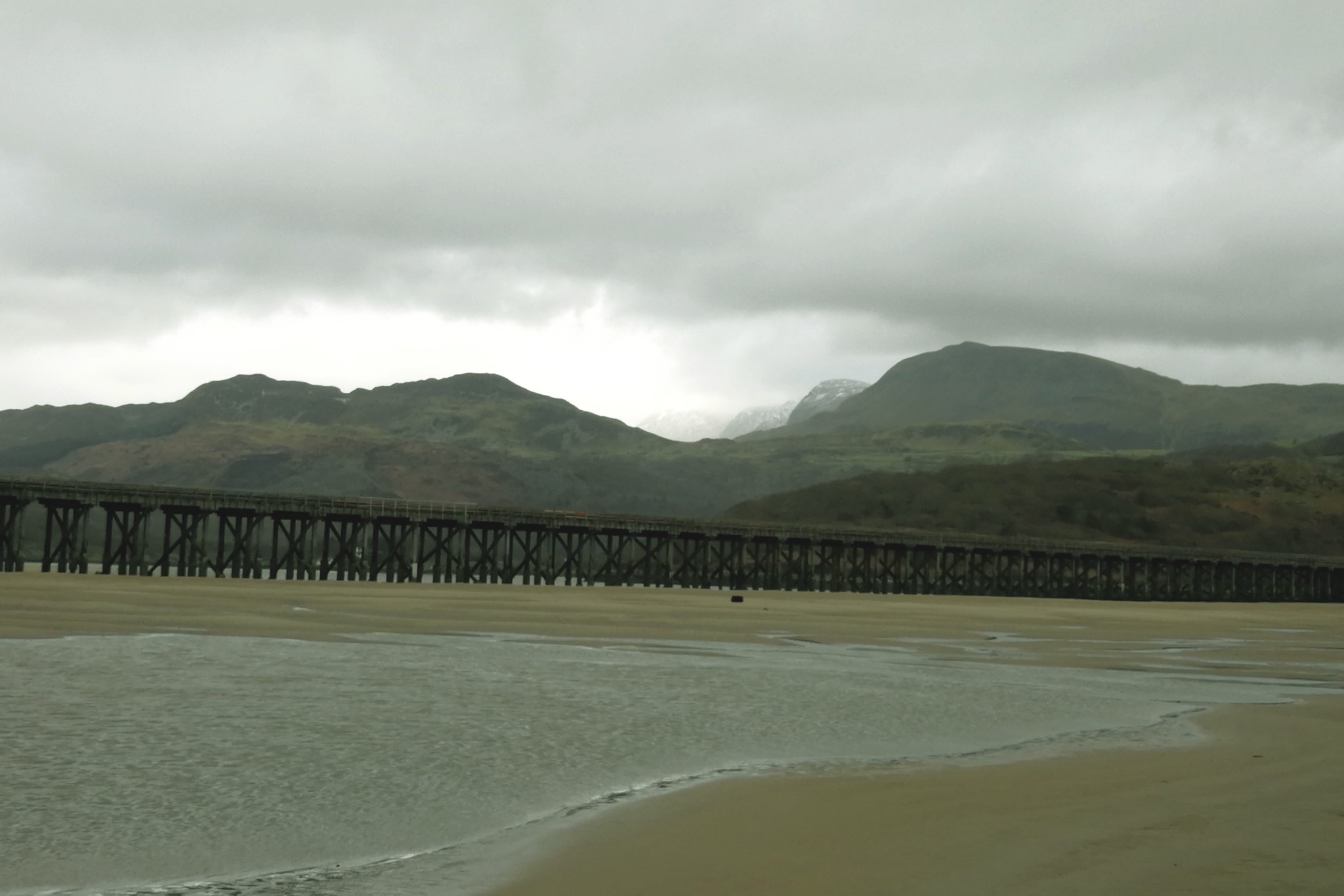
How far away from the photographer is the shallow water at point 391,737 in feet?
23.8

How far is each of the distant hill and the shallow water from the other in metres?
129

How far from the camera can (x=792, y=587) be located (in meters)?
79.1

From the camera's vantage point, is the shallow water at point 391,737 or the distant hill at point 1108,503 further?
the distant hill at point 1108,503

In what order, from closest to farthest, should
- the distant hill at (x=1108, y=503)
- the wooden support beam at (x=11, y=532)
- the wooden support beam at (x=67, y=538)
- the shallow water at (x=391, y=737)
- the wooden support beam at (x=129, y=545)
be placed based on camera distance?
1. the shallow water at (x=391, y=737)
2. the wooden support beam at (x=11, y=532)
3. the wooden support beam at (x=67, y=538)
4. the wooden support beam at (x=129, y=545)
5. the distant hill at (x=1108, y=503)

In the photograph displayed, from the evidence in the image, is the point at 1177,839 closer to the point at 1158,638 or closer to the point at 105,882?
the point at 105,882

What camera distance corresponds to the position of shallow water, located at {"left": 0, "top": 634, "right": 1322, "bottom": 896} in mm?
7254

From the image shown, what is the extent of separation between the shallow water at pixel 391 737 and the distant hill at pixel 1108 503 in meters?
129

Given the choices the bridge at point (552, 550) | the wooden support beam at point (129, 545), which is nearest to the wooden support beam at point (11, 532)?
the bridge at point (552, 550)

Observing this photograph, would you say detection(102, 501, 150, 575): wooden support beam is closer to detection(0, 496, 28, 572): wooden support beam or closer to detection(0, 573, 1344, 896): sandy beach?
detection(0, 496, 28, 572): wooden support beam

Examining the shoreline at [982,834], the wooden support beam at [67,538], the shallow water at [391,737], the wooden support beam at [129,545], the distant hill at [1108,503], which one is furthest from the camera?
the distant hill at [1108,503]

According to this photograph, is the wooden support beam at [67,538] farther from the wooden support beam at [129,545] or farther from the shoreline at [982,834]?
the shoreline at [982,834]

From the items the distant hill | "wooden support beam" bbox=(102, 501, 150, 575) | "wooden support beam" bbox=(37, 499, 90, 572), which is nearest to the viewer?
"wooden support beam" bbox=(37, 499, 90, 572)

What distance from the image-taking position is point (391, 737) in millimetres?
11297

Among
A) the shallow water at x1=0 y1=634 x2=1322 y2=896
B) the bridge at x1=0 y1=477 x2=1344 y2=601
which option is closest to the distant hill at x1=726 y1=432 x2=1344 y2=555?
the bridge at x1=0 y1=477 x2=1344 y2=601
